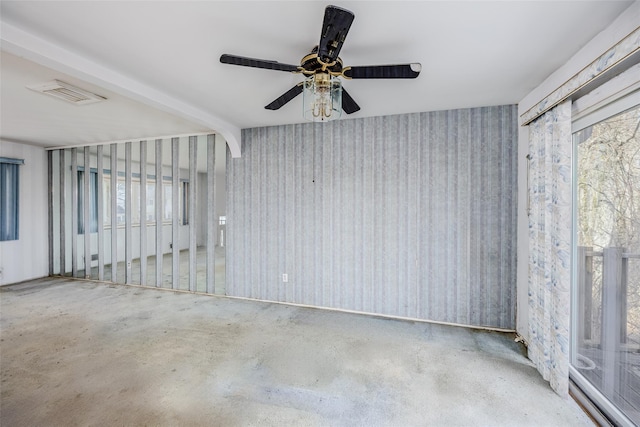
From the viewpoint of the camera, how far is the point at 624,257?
5.69ft

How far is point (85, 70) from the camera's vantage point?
2.09 meters

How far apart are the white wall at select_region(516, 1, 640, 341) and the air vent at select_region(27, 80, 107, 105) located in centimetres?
379

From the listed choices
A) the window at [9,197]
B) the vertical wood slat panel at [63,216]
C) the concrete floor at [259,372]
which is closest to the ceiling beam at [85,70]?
the concrete floor at [259,372]

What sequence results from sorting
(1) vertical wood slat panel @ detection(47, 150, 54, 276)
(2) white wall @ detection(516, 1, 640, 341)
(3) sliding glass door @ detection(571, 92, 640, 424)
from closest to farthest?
(2) white wall @ detection(516, 1, 640, 341), (3) sliding glass door @ detection(571, 92, 640, 424), (1) vertical wood slat panel @ detection(47, 150, 54, 276)

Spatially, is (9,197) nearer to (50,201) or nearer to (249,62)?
(50,201)

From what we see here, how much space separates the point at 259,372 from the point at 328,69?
2.24m

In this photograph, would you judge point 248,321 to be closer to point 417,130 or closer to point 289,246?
→ point 289,246

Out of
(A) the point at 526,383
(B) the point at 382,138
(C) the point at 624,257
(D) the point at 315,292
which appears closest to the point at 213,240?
(D) the point at 315,292

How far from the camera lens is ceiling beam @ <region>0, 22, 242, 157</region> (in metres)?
1.74

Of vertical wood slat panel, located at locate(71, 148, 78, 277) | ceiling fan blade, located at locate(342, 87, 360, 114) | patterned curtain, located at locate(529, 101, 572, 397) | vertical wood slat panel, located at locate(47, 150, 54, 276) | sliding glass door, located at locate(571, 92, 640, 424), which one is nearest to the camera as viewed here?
sliding glass door, located at locate(571, 92, 640, 424)

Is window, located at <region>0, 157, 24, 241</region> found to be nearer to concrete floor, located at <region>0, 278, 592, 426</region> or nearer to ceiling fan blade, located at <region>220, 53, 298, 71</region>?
concrete floor, located at <region>0, 278, 592, 426</region>

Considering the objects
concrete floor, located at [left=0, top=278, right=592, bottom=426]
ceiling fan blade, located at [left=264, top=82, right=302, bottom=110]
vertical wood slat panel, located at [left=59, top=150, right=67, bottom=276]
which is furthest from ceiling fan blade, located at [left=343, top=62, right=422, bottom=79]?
vertical wood slat panel, located at [left=59, top=150, right=67, bottom=276]

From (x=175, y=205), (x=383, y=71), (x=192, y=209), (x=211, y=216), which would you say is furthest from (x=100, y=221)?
(x=383, y=71)

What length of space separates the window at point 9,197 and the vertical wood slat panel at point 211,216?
11.0 feet
